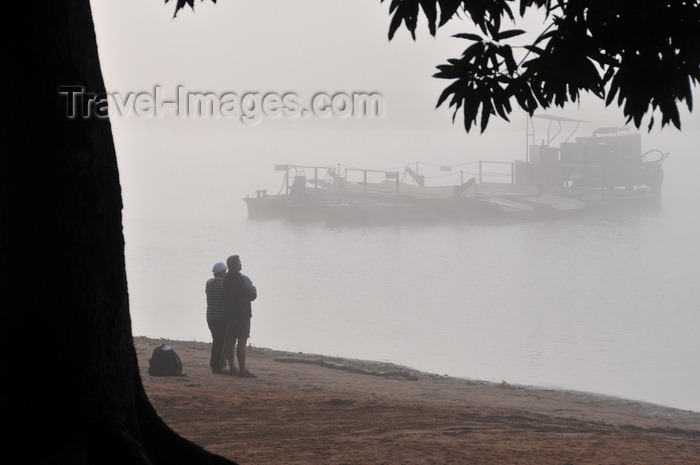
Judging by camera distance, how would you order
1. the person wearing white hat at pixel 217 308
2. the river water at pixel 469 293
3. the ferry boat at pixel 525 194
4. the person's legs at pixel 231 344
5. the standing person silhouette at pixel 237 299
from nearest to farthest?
the standing person silhouette at pixel 237 299, the person wearing white hat at pixel 217 308, the person's legs at pixel 231 344, the river water at pixel 469 293, the ferry boat at pixel 525 194

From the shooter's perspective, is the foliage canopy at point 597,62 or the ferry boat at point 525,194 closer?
the foliage canopy at point 597,62

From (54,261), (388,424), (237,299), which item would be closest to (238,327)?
(237,299)

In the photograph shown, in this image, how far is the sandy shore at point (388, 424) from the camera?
6.90 meters


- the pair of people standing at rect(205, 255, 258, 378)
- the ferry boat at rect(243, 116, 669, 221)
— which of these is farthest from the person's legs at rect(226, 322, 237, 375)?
the ferry boat at rect(243, 116, 669, 221)

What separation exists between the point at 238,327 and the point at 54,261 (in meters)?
7.02

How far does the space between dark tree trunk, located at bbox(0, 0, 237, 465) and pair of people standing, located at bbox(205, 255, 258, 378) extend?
20.8 ft

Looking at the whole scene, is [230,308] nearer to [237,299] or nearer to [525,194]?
[237,299]

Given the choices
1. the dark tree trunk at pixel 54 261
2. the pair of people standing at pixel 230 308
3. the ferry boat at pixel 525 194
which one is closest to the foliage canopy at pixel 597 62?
the dark tree trunk at pixel 54 261

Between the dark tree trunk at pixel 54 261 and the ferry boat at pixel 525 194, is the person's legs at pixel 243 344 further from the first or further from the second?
the ferry boat at pixel 525 194

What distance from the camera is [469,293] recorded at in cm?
6412

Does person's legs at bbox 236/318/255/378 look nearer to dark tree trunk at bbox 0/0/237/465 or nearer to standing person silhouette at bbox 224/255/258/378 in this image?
standing person silhouette at bbox 224/255/258/378

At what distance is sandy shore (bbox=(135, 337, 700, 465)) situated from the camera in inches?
272

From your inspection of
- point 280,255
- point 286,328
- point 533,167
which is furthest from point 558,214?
point 286,328

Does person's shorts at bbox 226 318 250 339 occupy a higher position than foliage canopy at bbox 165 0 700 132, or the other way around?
foliage canopy at bbox 165 0 700 132
